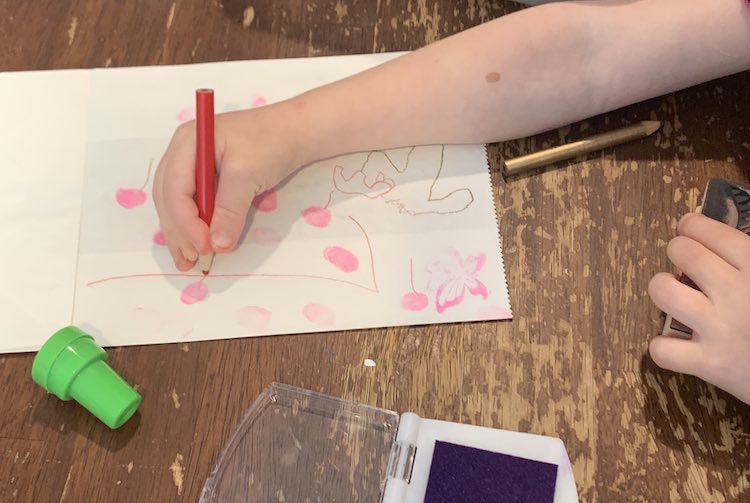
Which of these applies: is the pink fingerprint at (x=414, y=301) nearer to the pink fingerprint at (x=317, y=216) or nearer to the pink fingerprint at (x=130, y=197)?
the pink fingerprint at (x=317, y=216)

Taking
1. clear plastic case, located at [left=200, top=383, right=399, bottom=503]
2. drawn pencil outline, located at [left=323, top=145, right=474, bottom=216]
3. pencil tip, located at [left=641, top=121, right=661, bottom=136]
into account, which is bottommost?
clear plastic case, located at [left=200, top=383, right=399, bottom=503]

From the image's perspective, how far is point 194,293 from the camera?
0.53 m

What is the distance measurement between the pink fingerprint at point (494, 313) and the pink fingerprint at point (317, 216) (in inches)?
6.0

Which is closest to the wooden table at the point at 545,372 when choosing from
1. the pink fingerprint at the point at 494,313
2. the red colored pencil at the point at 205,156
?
the pink fingerprint at the point at 494,313

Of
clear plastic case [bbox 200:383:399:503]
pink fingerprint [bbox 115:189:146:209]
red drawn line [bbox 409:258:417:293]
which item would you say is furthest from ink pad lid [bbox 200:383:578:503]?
pink fingerprint [bbox 115:189:146:209]

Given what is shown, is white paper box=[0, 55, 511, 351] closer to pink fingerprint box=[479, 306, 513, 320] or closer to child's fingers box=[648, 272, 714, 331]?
pink fingerprint box=[479, 306, 513, 320]

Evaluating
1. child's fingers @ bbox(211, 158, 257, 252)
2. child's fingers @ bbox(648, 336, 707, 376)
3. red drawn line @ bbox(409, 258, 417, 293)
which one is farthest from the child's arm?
child's fingers @ bbox(648, 336, 707, 376)

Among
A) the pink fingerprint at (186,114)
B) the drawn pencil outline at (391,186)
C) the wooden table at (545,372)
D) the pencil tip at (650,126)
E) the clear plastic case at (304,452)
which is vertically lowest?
the clear plastic case at (304,452)

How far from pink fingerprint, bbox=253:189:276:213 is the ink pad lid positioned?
175 mm

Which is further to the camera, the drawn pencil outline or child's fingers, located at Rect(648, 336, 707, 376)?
the drawn pencil outline

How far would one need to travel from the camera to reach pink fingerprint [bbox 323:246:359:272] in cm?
53

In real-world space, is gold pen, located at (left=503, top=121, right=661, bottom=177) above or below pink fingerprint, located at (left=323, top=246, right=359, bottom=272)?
above

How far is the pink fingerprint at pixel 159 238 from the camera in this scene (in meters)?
0.55

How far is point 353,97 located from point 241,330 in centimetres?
22
